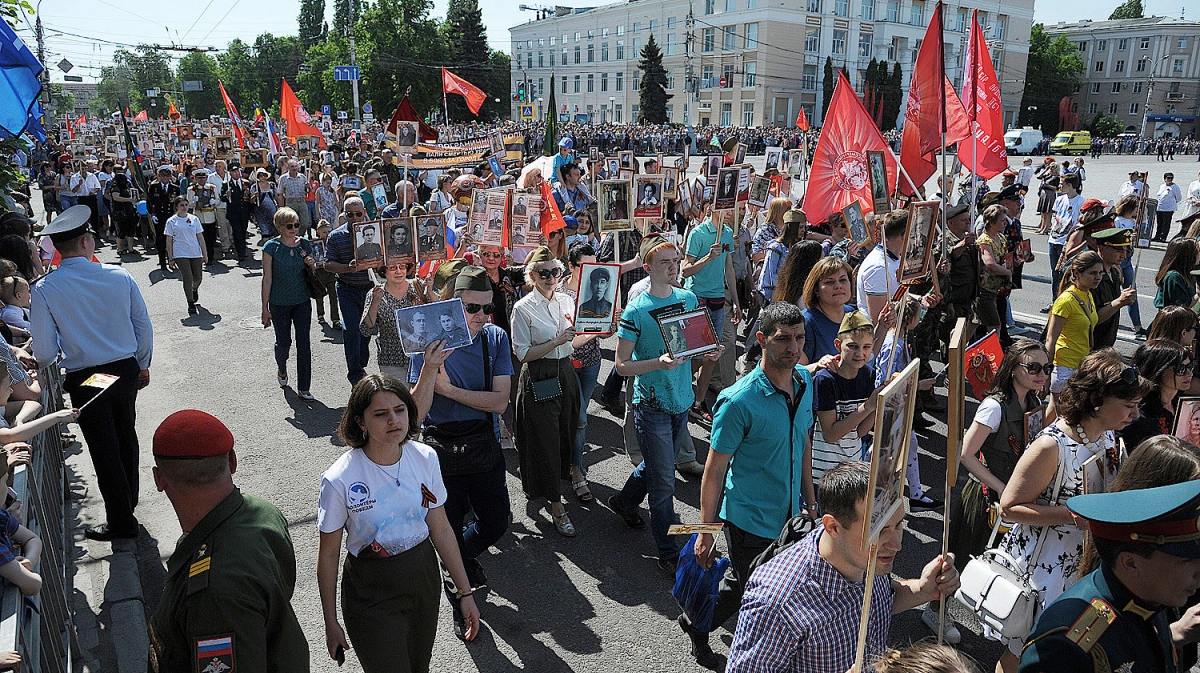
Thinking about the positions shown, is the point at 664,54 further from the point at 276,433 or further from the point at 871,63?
the point at 276,433

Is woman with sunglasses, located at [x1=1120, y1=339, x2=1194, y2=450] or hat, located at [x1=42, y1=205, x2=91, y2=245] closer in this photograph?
woman with sunglasses, located at [x1=1120, y1=339, x2=1194, y2=450]

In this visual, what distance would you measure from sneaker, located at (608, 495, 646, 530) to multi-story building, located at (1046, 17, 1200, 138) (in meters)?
103

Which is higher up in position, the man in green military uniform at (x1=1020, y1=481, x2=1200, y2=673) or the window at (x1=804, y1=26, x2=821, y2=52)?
the window at (x1=804, y1=26, x2=821, y2=52)

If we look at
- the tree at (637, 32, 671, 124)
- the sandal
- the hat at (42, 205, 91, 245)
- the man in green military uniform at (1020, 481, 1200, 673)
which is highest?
the tree at (637, 32, 671, 124)

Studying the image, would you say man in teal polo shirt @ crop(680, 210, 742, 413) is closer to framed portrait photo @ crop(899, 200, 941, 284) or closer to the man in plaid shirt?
framed portrait photo @ crop(899, 200, 941, 284)

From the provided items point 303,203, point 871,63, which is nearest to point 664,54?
point 871,63

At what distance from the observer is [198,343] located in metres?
10.4

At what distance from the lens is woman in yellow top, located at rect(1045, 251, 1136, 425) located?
586cm

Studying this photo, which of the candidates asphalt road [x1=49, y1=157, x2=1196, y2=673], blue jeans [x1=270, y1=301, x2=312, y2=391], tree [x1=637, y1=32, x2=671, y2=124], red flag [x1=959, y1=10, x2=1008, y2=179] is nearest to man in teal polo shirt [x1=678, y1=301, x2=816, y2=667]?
asphalt road [x1=49, y1=157, x2=1196, y2=673]

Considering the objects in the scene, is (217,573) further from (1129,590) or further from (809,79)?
(809,79)

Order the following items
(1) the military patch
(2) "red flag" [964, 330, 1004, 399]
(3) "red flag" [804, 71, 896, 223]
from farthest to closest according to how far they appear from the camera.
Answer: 1. (3) "red flag" [804, 71, 896, 223]
2. (2) "red flag" [964, 330, 1004, 399]
3. (1) the military patch

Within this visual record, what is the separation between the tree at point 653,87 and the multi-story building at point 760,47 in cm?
400

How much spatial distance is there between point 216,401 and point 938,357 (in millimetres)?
8012

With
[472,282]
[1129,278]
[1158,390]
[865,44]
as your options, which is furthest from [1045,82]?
[472,282]
